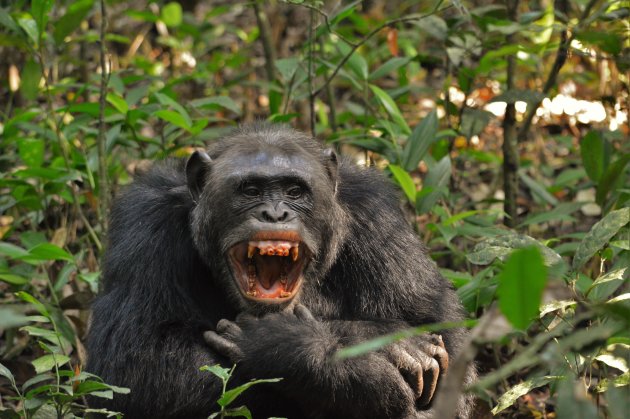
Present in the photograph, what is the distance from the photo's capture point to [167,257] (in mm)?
6879

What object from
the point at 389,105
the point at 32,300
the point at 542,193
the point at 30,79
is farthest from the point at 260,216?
the point at 542,193

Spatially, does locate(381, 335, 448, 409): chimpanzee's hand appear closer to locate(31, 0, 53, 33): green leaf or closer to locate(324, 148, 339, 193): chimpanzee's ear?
locate(324, 148, 339, 193): chimpanzee's ear

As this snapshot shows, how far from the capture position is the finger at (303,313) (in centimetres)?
654

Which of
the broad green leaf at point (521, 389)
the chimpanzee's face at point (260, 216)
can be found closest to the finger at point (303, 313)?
the chimpanzee's face at point (260, 216)

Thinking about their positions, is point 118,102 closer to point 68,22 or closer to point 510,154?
point 68,22

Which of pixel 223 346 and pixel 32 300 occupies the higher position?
pixel 32 300

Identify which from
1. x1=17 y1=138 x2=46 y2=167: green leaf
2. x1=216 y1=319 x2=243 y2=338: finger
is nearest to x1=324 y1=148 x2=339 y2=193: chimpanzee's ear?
x1=216 y1=319 x2=243 y2=338: finger

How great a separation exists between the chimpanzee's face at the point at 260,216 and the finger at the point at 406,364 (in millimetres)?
833

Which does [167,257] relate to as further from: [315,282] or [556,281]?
[556,281]

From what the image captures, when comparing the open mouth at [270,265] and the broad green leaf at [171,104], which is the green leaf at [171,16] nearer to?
the broad green leaf at [171,104]

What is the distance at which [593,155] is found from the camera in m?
8.87

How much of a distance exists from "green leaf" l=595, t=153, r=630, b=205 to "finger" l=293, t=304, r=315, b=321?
10.6 ft

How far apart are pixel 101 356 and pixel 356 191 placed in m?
2.24

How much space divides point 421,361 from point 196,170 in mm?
2141
